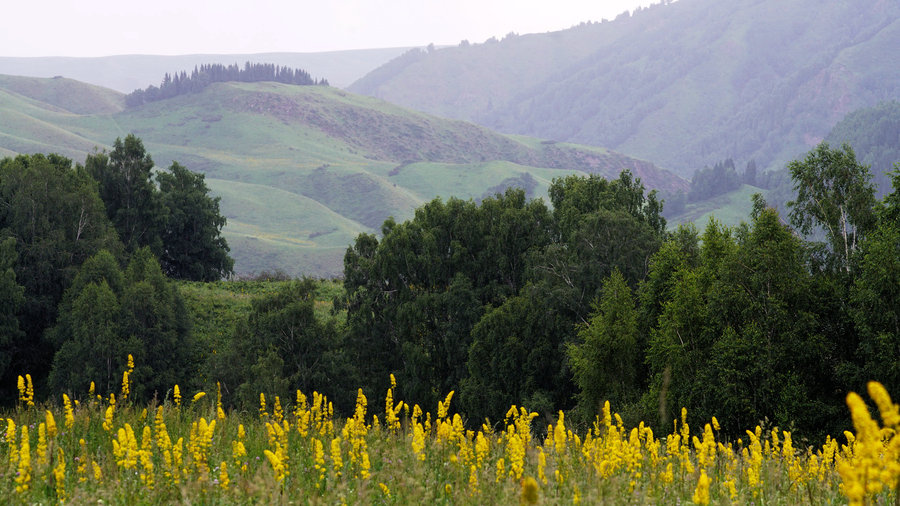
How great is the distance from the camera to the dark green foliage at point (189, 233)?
79000 mm

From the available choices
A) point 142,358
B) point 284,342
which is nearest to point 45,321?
point 142,358

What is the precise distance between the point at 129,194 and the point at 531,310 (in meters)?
48.3

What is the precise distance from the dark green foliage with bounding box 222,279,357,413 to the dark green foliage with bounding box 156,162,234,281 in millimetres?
34458

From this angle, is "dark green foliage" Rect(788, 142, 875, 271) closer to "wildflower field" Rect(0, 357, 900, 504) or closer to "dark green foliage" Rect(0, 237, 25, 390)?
"wildflower field" Rect(0, 357, 900, 504)

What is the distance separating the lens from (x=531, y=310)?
42.0 metres

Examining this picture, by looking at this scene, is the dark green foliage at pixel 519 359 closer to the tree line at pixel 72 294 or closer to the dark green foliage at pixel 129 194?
the tree line at pixel 72 294

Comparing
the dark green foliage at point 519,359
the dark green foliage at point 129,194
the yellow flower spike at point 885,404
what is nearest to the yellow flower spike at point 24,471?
the yellow flower spike at point 885,404

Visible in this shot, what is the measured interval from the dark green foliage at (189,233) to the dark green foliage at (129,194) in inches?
84.2

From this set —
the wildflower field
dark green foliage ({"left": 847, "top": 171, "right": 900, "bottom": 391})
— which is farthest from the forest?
the wildflower field

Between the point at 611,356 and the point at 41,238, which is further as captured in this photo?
the point at 41,238

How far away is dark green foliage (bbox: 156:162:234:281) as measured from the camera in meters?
79.0

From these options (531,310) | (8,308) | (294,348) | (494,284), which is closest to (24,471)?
(531,310)

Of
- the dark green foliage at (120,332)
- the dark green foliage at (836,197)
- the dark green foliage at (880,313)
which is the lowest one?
the dark green foliage at (120,332)

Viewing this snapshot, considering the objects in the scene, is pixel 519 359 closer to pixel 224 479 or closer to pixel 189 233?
pixel 224 479
